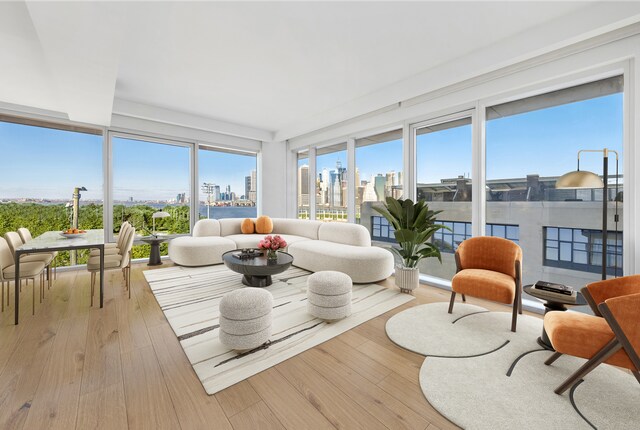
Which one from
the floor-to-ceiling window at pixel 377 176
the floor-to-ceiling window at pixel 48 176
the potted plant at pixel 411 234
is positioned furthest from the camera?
the floor-to-ceiling window at pixel 377 176

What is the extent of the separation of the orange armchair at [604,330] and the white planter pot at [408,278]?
1.61 meters

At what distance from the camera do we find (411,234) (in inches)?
130

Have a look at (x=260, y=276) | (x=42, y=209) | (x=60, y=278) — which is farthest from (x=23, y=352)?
(x=42, y=209)

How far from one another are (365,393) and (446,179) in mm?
3206

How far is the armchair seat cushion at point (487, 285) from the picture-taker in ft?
7.75

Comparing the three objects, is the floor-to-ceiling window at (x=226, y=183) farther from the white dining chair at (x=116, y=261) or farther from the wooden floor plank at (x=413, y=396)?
the wooden floor plank at (x=413, y=396)

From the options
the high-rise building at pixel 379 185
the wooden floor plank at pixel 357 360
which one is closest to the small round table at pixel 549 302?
the wooden floor plank at pixel 357 360

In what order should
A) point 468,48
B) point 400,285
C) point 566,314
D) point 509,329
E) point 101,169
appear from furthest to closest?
1. point 101,169
2. point 400,285
3. point 468,48
4. point 509,329
5. point 566,314

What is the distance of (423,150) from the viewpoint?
418 cm

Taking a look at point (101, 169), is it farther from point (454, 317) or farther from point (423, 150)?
point (454, 317)

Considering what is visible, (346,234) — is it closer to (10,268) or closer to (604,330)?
(604,330)

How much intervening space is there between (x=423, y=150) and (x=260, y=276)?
3.09 metres

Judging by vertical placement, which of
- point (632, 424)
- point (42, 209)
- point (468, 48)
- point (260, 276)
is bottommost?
point (632, 424)

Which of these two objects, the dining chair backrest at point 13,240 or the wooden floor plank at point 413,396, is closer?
the wooden floor plank at point 413,396
